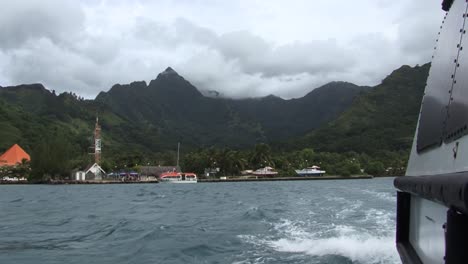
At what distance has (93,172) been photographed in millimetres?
141500

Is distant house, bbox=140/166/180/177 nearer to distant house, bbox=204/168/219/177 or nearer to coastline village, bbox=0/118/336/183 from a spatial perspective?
coastline village, bbox=0/118/336/183

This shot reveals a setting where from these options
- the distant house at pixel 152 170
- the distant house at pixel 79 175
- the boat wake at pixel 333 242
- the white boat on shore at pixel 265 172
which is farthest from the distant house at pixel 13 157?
the boat wake at pixel 333 242

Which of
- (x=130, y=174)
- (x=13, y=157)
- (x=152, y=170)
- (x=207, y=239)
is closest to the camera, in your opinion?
(x=207, y=239)

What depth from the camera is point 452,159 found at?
4148 mm

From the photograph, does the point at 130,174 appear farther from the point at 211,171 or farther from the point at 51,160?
the point at 211,171

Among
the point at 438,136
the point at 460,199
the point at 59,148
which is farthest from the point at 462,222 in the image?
the point at 59,148

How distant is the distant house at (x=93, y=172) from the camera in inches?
5522

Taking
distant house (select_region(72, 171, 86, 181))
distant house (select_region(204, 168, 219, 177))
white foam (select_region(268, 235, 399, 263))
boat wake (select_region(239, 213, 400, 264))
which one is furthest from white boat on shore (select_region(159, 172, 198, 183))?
white foam (select_region(268, 235, 399, 263))

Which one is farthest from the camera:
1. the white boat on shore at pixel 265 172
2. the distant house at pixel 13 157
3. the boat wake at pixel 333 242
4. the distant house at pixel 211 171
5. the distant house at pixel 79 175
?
the distant house at pixel 13 157

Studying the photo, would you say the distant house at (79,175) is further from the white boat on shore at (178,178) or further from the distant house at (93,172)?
the white boat on shore at (178,178)

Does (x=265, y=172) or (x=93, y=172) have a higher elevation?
(x=265, y=172)

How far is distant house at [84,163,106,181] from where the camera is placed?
14025 cm

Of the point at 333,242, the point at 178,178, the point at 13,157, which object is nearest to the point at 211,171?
the point at 178,178

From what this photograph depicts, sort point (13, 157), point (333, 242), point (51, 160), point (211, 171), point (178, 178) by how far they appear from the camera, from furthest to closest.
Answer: point (13, 157), point (211, 171), point (178, 178), point (51, 160), point (333, 242)
